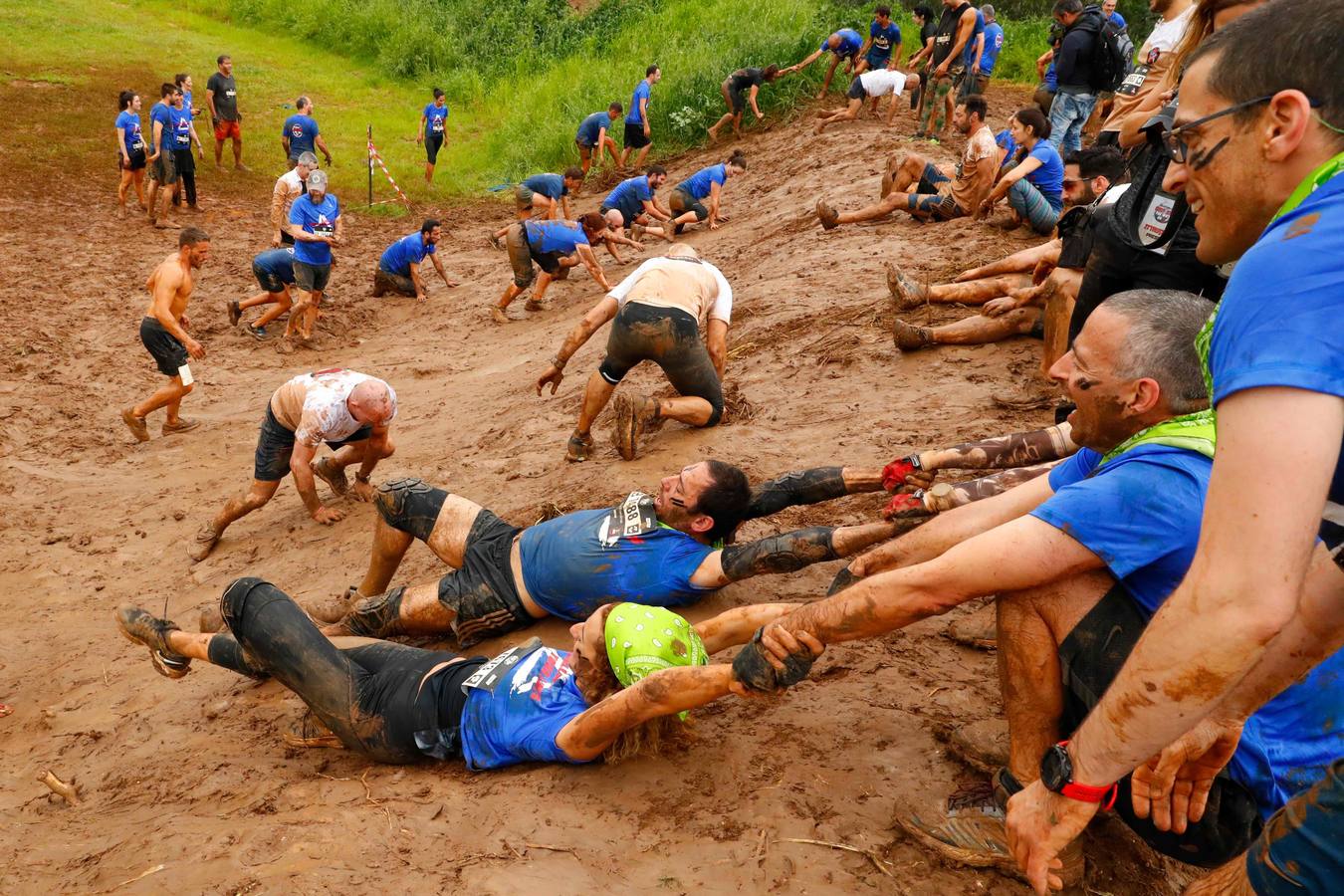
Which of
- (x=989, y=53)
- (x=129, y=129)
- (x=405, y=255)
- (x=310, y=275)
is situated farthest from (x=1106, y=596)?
(x=129, y=129)

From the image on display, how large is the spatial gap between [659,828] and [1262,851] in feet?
5.77

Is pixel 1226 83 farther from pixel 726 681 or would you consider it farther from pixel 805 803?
pixel 805 803

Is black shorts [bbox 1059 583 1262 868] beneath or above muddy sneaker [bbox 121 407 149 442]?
above

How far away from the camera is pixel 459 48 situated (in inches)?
945

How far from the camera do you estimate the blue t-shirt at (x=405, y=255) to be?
478 inches

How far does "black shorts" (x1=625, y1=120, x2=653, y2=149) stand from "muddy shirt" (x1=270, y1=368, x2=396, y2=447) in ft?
40.2

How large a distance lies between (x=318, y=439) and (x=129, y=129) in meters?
9.85

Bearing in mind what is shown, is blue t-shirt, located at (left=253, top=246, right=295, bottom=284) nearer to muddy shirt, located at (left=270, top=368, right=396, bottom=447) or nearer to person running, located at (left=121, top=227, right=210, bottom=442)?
person running, located at (left=121, top=227, right=210, bottom=442)

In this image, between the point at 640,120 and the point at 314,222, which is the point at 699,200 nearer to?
the point at 640,120

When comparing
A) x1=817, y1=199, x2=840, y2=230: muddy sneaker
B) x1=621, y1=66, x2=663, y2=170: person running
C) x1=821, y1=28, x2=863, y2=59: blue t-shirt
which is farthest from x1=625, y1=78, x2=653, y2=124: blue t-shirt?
x1=817, y1=199, x2=840, y2=230: muddy sneaker

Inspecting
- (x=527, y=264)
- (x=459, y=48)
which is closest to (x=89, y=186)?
(x=527, y=264)

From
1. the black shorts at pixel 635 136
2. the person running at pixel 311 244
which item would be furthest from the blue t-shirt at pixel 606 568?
the black shorts at pixel 635 136

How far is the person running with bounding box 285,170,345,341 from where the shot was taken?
10453 millimetres

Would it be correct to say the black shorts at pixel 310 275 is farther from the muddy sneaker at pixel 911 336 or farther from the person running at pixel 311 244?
the muddy sneaker at pixel 911 336
